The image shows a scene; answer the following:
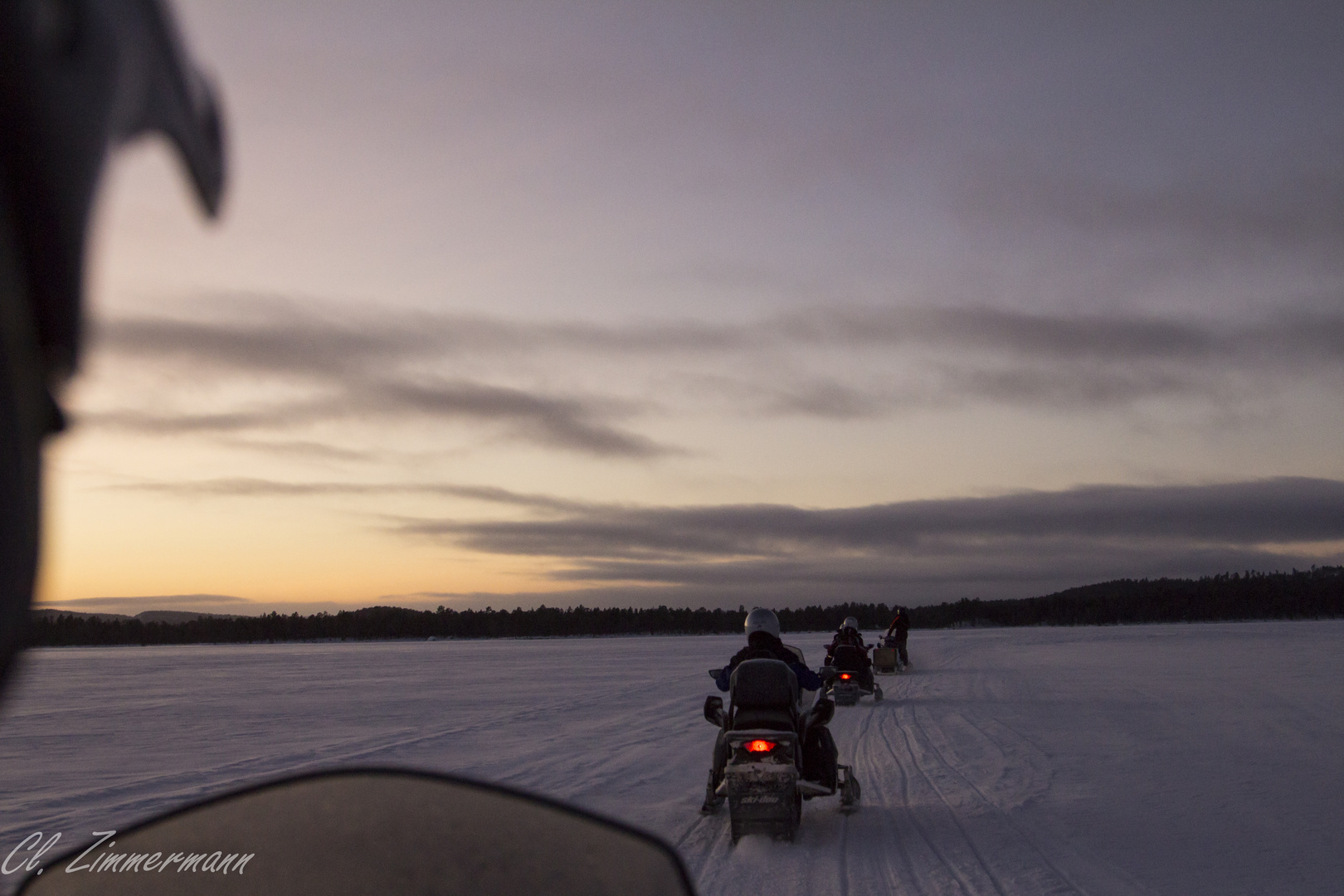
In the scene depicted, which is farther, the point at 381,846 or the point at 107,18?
the point at 381,846

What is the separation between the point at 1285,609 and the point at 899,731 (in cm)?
11387

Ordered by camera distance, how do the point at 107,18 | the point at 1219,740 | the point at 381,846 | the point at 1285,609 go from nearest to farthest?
the point at 107,18
the point at 381,846
the point at 1219,740
the point at 1285,609

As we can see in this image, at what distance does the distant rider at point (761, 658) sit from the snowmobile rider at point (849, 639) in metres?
9.78

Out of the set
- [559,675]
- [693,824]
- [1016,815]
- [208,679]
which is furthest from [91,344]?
[208,679]

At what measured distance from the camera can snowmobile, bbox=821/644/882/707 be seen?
1642cm

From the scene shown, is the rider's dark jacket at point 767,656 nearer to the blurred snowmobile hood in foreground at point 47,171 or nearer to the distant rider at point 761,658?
the distant rider at point 761,658

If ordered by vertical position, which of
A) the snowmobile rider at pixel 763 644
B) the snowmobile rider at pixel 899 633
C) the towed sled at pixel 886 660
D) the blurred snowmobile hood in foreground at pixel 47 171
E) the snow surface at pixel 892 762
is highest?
the blurred snowmobile hood in foreground at pixel 47 171

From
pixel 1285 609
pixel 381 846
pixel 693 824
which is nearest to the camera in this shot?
pixel 381 846

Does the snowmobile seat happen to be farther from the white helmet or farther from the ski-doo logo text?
the ski-doo logo text

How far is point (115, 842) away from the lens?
112 cm

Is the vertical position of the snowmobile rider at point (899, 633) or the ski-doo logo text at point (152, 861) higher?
the ski-doo logo text at point (152, 861)

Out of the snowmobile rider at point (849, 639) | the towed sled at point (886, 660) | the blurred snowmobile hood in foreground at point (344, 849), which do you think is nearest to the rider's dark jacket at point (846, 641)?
the snowmobile rider at point (849, 639)

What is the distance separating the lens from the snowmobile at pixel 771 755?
6.85 meters

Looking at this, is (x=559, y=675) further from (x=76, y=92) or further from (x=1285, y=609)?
(x=1285, y=609)
